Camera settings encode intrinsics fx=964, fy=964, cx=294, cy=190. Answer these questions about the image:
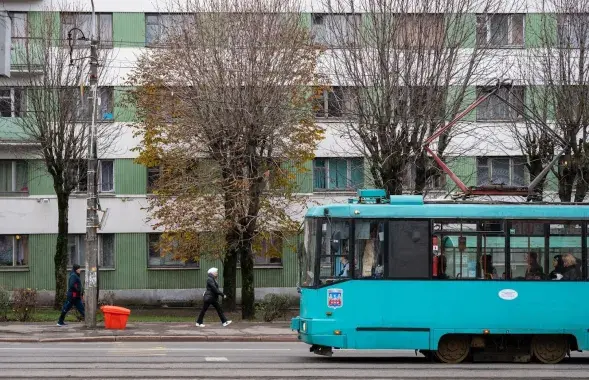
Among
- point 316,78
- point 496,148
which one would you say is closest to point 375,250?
point 316,78

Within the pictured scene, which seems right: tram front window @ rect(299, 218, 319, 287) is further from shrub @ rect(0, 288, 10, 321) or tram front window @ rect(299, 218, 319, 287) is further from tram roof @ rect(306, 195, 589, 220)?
shrub @ rect(0, 288, 10, 321)

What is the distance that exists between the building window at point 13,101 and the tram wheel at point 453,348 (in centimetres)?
2185

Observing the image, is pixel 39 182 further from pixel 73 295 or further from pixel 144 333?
pixel 144 333

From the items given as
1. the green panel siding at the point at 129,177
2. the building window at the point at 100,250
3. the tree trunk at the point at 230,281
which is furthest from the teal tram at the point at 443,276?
the building window at the point at 100,250

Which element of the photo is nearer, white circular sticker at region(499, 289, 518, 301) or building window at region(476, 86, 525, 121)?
white circular sticker at region(499, 289, 518, 301)

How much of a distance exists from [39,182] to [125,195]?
3510mm

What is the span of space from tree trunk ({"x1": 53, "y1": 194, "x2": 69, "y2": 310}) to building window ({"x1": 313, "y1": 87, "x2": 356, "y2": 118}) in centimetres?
996

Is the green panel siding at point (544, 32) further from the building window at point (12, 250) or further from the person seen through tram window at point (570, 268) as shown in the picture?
the building window at point (12, 250)

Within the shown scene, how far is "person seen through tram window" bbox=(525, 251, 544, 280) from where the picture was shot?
1820 cm

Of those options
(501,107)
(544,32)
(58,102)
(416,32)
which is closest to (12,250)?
(58,102)

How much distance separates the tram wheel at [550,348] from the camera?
1836cm

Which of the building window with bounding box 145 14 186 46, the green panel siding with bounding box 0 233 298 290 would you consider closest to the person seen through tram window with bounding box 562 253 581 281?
the building window with bounding box 145 14 186 46

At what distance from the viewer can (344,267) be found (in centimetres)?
1805

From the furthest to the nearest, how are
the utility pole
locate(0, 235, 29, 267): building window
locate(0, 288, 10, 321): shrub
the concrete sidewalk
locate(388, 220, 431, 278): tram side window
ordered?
locate(0, 235, 29, 267): building window
locate(0, 288, 10, 321): shrub
the utility pole
the concrete sidewalk
locate(388, 220, 431, 278): tram side window
